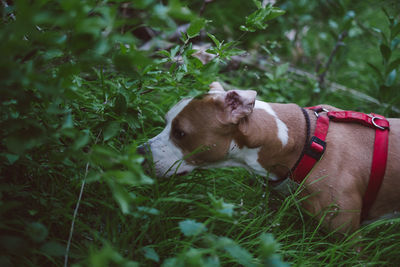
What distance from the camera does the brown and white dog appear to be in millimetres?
1814

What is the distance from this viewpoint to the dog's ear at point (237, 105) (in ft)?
5.89

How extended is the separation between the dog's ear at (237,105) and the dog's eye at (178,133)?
250 mm

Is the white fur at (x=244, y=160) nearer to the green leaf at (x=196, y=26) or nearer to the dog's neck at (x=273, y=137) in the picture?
the dog's neck at (x=273, y=137)

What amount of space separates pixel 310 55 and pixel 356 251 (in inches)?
141

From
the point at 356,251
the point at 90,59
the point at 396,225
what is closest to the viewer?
the point at 90,59

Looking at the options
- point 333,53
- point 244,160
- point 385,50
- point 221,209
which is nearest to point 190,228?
point 221,209

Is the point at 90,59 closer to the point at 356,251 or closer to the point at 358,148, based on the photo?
the point at 358,148

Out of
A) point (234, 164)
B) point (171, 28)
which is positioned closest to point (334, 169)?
point (234, 164)

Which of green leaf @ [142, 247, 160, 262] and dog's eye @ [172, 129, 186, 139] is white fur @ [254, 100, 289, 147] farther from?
green leaf @ [142, 247, 160, 262]

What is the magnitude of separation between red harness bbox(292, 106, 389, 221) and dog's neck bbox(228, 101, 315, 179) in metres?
0.06

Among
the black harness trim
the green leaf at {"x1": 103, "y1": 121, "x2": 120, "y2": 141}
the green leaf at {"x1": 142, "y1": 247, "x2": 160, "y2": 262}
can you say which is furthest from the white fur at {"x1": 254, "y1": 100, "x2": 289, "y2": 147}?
the green leaf at {"x1": 142, "y1": 247, "x2": 160, "y2": 262}

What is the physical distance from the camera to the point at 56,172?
1619 mm

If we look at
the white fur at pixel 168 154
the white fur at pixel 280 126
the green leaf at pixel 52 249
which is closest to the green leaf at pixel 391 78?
the white fur at pixel 280 126

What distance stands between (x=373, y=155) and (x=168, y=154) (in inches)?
47.4
